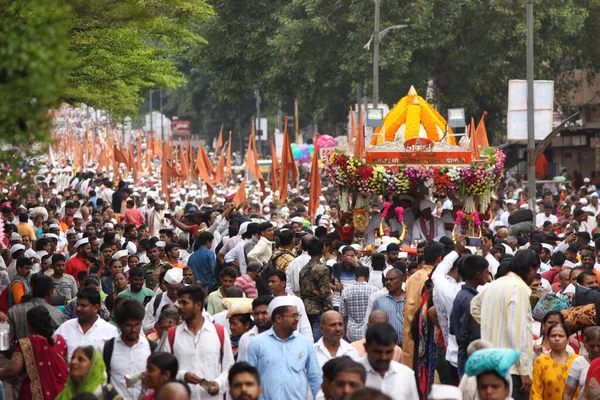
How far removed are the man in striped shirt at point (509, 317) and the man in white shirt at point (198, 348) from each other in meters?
1.78

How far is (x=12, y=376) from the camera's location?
8.82 metres

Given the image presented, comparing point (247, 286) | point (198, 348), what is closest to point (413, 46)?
point (247, 286)

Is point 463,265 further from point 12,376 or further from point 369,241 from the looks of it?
point 369,241

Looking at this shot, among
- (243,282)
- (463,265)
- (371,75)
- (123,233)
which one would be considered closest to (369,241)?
(123,233)

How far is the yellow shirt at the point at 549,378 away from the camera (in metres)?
9.04

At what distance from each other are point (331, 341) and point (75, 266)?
7164 millimetres

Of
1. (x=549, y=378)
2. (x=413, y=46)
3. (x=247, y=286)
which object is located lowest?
(x=549, y=378)

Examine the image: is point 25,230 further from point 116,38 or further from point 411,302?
point 411,302

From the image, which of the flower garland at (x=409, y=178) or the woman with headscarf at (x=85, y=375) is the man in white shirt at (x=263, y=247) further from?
the woman with headscarf at (x=85, y=375)

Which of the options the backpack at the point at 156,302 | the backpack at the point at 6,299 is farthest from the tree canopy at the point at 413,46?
the backpack at the point at 156,302

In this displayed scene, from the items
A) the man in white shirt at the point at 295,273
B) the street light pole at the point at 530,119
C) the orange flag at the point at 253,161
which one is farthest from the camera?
the orange flag at the point at 253,161

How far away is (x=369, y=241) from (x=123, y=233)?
3973mm

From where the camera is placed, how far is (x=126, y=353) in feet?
28.1

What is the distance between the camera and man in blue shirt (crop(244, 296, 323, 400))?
27.5 ft
